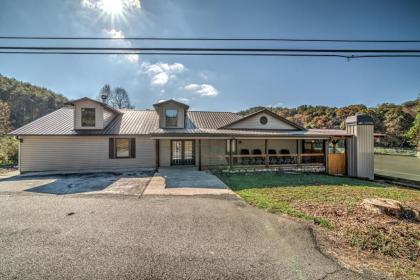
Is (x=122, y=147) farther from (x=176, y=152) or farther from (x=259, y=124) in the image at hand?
(x=259, y=124)

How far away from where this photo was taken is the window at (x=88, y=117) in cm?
1291

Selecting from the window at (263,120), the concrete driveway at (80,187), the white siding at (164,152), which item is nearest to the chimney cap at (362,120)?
the window at (263,120)

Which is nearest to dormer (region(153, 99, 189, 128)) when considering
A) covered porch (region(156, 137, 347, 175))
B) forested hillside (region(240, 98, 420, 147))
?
covered porch (region(156, 137, 347, 175))

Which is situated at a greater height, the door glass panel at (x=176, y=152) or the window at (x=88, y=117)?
the window at (x=88, y=117)

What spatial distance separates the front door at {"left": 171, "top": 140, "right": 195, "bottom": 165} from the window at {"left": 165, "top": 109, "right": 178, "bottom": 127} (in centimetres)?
122

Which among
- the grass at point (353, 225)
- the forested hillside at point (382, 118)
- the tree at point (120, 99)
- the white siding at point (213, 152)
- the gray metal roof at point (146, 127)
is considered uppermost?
the tree at point (120, 99)

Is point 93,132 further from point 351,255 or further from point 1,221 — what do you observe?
point 351,255

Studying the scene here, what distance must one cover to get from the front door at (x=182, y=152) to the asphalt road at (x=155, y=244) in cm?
772

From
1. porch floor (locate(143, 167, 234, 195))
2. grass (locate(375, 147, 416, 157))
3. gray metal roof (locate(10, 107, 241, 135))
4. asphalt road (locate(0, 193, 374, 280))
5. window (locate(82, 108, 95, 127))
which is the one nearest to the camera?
asphalt road (locate(0, 193, 374, 280))

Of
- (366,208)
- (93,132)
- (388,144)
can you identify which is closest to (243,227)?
(366,208)

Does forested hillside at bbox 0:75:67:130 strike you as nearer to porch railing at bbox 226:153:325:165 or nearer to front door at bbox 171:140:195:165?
front door at bbox 171:140:195:165

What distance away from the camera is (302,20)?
7160mm

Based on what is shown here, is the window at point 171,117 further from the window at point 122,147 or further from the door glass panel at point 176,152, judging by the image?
the window at point 122,147

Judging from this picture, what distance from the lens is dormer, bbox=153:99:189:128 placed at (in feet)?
43.8
